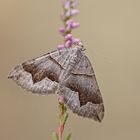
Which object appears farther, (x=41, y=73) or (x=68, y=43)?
(x=41, y=73)

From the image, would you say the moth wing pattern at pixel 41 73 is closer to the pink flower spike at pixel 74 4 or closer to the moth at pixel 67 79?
the moth at pixel 67 79

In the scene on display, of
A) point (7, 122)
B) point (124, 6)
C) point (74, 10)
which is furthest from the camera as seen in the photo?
point (124, 6)

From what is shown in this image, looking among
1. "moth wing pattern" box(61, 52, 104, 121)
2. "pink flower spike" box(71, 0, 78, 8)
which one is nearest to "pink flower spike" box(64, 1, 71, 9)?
"pink flower spike" box(71, 0, 78, 8)

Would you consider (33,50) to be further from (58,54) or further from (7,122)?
(58,54)

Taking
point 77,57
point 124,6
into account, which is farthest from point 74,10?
point 124,6

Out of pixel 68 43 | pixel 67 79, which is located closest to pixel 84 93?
pixel 67 79

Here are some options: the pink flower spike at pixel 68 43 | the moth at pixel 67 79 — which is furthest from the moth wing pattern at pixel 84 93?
the pink flower spike at pixel 68 43

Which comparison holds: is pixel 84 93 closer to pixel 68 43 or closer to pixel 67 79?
pixel 67 79
